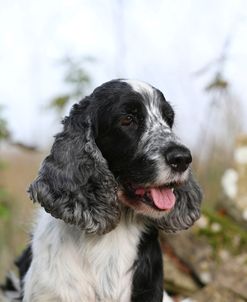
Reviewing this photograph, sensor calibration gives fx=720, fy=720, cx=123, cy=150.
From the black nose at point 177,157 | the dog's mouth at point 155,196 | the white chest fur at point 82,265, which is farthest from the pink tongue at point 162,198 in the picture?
the white chest fur at point 82,265

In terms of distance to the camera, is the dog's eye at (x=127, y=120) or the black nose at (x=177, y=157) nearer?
the black nose at (x=177, y=157)

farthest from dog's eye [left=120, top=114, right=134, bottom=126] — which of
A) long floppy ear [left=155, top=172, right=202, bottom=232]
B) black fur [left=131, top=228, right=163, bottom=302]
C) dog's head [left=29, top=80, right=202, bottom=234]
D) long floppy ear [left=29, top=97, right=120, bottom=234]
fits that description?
black fur [left=131, top=228, right=163, bottom=302]

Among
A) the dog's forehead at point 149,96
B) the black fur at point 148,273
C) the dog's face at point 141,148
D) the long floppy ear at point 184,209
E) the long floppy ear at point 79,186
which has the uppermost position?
the dog's forehead at point 149,96

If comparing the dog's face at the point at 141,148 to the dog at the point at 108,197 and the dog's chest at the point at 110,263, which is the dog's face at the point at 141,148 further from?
the dog's chest at the point at 110,263

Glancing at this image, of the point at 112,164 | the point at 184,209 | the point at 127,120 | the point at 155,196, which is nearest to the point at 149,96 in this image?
the point at 127,120

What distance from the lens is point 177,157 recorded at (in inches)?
163

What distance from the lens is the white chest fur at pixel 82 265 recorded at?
14.5 feet

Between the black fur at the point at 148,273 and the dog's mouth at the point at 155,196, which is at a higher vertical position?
the dog's mouth at the point at 155,196

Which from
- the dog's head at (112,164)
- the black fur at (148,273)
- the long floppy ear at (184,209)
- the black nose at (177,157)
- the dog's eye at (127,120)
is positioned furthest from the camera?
the long floppy ear at (184,209)

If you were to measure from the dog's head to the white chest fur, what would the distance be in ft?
0.60

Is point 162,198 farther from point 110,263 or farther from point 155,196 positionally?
point 110,263

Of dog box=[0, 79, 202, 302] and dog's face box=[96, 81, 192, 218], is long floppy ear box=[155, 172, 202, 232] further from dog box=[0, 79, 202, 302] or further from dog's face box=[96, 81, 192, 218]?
dog's face box=[96, 81, 192, 218]

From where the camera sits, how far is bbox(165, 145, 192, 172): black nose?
13.6ft

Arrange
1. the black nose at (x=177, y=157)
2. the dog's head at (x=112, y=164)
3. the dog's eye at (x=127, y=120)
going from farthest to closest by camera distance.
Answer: the dog's eye at (x=127, y=120) < the dog's head at (x=112, y=164) < the black nose at (x=177, y=157)
